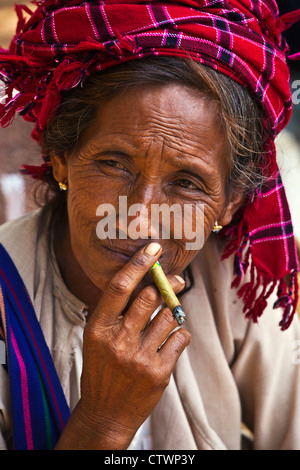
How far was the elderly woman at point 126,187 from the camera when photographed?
6.50 feet

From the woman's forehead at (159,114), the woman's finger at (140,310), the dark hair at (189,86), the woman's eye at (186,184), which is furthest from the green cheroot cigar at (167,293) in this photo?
the dark hair at (189,86)

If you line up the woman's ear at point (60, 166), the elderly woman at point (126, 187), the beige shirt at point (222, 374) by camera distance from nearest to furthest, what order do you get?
the elderly woman at point (126, 187)
the woman's ear at point (60, 166)
the beige shirt at point (222, 374)

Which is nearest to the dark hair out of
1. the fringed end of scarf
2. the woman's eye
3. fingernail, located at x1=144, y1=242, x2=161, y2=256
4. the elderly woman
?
the elderly woman

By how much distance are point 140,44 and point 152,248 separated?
2.49 ft

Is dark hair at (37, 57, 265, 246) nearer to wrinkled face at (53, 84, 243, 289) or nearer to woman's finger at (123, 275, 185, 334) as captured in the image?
wrinkled face at (53, 84, 243, 289)

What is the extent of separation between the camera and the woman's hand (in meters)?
1.91

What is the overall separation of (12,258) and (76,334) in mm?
447

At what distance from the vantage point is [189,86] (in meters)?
2.08

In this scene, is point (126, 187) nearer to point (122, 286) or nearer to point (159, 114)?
point (159, 114)

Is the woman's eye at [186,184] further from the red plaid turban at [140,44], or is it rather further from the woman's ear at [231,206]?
the red plaid turban at [140,44]

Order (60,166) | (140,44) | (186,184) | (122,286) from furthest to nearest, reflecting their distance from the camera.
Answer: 1. (60,166)
2. (186,184)
3. (140,44)
4. (122,286)

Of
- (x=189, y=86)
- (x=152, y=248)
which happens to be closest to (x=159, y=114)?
(x=189, y=86)

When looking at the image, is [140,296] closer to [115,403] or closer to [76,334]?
[115,403]
